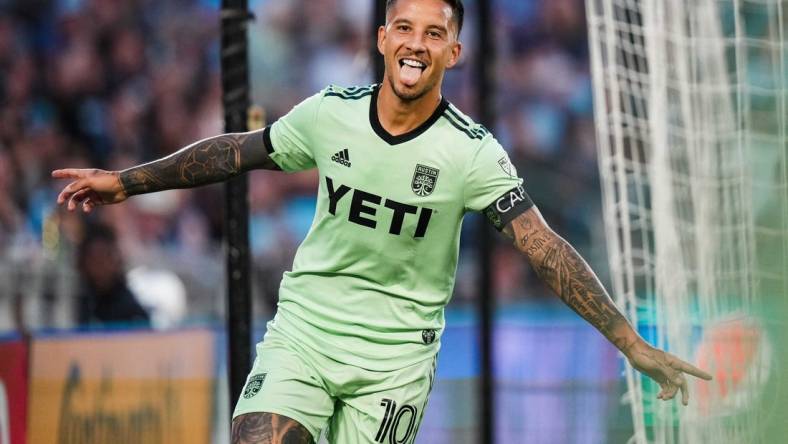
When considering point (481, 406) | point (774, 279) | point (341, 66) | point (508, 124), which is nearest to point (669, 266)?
point (481, 406)

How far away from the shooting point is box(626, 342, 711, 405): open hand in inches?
150

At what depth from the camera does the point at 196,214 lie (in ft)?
27.1

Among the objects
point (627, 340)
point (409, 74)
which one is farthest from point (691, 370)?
point (409, 74)

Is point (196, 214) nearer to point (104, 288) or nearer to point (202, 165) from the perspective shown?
point (104, 288)

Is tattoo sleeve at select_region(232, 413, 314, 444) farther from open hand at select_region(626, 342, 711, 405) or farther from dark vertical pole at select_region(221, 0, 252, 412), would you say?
dark vertical pole at select_region(221, 0, 252, 412)

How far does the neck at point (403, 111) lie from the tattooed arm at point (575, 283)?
46 cm

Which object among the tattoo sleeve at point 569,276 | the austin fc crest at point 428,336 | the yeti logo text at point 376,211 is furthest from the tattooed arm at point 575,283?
the austin fc crest at point 428,336

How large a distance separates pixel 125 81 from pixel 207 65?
0.59 meters

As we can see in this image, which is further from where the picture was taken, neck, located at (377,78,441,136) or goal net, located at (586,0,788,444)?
goal net, located at (586,0,788,444)

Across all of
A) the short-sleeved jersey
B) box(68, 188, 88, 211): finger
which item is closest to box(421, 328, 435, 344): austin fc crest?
the short-sleeved jersey

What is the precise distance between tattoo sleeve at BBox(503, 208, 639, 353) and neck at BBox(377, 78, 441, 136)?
46 cm

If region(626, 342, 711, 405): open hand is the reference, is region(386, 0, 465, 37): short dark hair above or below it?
above

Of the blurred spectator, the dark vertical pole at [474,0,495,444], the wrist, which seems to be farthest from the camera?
the blurred spectator

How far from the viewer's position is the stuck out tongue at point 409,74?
13.3 feet
